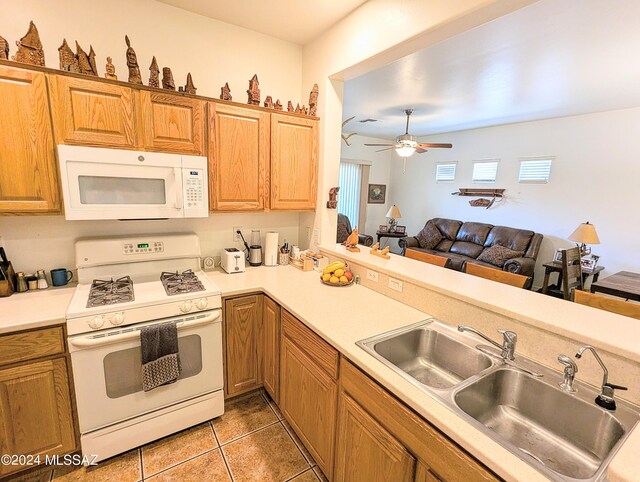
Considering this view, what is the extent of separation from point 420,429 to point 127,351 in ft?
5.01

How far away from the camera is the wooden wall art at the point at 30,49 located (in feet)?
5.12

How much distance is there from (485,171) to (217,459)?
5892 millimetres

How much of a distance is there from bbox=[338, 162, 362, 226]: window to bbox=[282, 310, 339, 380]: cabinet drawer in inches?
206

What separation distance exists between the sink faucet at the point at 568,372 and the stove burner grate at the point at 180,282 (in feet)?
5.93

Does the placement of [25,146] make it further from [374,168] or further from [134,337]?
[374,168]

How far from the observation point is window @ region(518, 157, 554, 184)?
15.6 feet

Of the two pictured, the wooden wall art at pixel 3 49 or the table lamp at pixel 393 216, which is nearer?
the wooden wall art at pixel 3 49

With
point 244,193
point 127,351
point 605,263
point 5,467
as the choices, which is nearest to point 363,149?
point 605,263

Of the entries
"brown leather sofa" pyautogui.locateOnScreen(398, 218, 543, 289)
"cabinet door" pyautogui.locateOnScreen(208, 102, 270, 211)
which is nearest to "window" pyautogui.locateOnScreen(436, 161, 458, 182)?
"brown leather sofa" pyautogui.locateOnScreen(398, 218, 543, 289)

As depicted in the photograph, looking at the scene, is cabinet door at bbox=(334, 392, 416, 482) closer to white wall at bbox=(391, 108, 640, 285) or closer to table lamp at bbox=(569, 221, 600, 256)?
table lamp at bbox=(569, 221, 600, 256)

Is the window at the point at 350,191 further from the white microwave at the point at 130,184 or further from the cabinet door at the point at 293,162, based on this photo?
the white microwave at the point at 130,184

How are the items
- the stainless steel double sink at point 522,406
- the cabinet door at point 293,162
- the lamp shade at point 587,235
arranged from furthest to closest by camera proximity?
the lamp shade at point 587,235 → the cabinet door at point 293,162 → the stainless steel double sink at point 522,406

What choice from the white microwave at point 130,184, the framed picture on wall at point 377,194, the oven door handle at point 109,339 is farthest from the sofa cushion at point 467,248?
the oven door handle at point 109,339

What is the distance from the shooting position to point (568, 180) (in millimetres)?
4531
